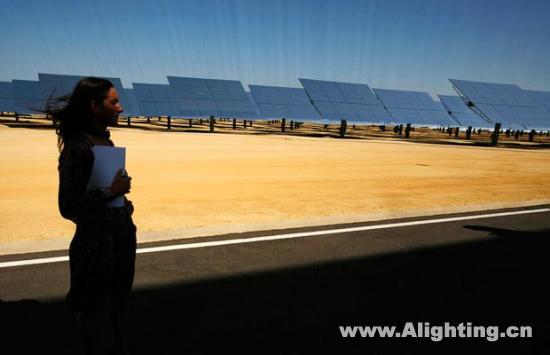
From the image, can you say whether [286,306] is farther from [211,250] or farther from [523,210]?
[523,210]

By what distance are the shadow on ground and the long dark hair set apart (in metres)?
1.59

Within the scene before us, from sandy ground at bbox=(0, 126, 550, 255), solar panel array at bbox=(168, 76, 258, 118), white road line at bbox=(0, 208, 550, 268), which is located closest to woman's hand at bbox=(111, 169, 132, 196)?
white road line at bbox=(0, 208, 550, 268)

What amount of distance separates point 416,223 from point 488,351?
3902mm

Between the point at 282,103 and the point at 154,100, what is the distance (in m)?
13.3

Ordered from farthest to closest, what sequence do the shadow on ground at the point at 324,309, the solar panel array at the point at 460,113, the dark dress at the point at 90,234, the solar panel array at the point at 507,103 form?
1. the solar panel array at the point at 460,113
2. the solar panel array at the point at 507,103
3. the shadow on ground at the point at 324,309
4. the dark dress at the point at 90,234

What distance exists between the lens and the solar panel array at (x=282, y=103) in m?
38.2

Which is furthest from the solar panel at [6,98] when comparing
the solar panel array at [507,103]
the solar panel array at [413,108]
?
the solar panel array at [507,103]

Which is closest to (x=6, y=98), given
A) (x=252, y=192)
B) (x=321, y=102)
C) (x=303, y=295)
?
(x=321, y=102)

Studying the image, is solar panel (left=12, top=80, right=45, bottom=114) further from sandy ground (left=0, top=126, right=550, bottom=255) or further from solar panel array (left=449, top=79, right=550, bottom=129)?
solar panel array (left=449, top=79, right=550, bottom=129)

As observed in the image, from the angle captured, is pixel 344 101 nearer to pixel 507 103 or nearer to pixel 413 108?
pixel 413 108

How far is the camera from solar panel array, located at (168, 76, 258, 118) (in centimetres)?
3591

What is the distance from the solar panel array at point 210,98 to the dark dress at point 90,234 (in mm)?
33283

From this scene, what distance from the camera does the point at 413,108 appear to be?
4128 cm

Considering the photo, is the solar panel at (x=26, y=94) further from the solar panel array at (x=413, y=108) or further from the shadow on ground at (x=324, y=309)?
the shadow on ground at (x=324, y=309)
